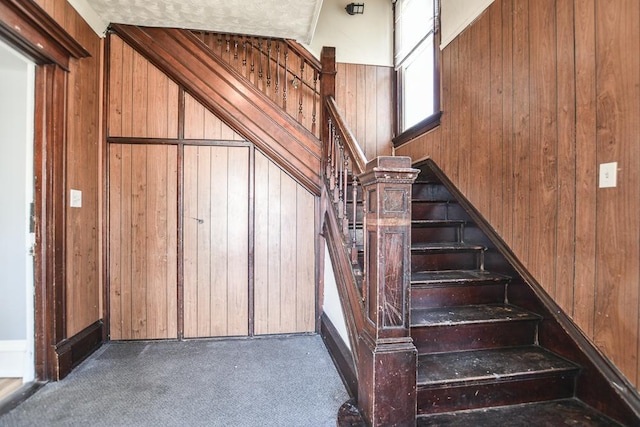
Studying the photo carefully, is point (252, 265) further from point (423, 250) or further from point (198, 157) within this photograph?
point (423, 250)

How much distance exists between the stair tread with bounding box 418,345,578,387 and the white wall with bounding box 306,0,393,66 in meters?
3.02

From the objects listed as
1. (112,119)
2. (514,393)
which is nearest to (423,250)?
(514,393)

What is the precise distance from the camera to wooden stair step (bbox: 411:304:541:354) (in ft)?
5.99

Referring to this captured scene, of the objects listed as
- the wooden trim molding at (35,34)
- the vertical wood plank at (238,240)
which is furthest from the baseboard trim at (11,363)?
the wooden trim molding at (35,34)

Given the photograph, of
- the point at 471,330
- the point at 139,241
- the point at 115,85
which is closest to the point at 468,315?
the point at 471,330

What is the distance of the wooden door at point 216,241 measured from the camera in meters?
2.79

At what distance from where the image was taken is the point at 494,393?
5.34 feet

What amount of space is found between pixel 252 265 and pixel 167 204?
2.95ft

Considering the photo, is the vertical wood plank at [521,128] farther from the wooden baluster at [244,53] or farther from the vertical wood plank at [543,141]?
the wooden baluster at [244,53]

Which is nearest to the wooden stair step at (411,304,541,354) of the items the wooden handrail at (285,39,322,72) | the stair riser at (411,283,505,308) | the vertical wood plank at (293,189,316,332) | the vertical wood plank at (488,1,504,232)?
the stair riser at (411,283,505,308)

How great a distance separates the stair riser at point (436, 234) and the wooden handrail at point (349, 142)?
0.95 meters

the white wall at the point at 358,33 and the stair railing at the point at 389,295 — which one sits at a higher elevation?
the white wall at the point at 358,33

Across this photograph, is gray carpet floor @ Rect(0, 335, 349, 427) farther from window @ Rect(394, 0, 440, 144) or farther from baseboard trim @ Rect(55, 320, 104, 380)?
window @ Rect(394, 0, 440, 144)

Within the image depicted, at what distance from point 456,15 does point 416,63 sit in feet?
2.35
